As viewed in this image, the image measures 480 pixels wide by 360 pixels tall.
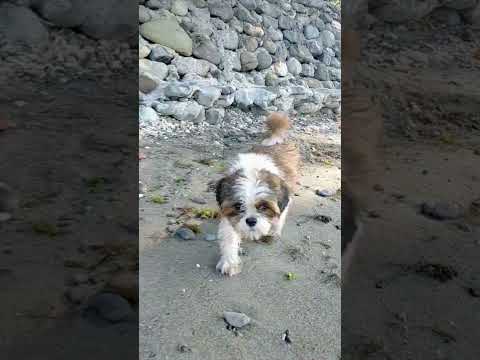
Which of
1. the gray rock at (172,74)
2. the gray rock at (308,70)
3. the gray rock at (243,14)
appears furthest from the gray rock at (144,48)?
the gray rock at (308,70)

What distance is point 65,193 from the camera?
3.33ft

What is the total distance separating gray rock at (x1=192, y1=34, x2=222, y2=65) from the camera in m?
3.42

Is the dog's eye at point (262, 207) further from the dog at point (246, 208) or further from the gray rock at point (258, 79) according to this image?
the gray rock at point (258, 79)

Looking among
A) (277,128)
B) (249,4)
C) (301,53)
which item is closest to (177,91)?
(277,128)

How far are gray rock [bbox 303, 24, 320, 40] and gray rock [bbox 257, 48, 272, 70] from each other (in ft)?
2.51

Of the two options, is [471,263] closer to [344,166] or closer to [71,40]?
[344,166]

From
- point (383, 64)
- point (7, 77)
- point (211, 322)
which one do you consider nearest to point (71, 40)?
point (7, 77)

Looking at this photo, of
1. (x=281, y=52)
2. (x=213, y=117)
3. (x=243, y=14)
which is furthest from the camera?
(x=281, y=52)

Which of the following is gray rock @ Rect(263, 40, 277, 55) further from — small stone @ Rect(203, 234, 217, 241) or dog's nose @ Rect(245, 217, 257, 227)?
dog's nose @ Rect(245, 217, 257, 227)

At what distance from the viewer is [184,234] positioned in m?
1.34

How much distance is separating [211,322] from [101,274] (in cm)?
28

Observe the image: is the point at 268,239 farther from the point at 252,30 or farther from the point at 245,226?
the point at 252,30

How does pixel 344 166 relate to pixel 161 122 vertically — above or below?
above

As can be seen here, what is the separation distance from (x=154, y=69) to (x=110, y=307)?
8.51 ft
